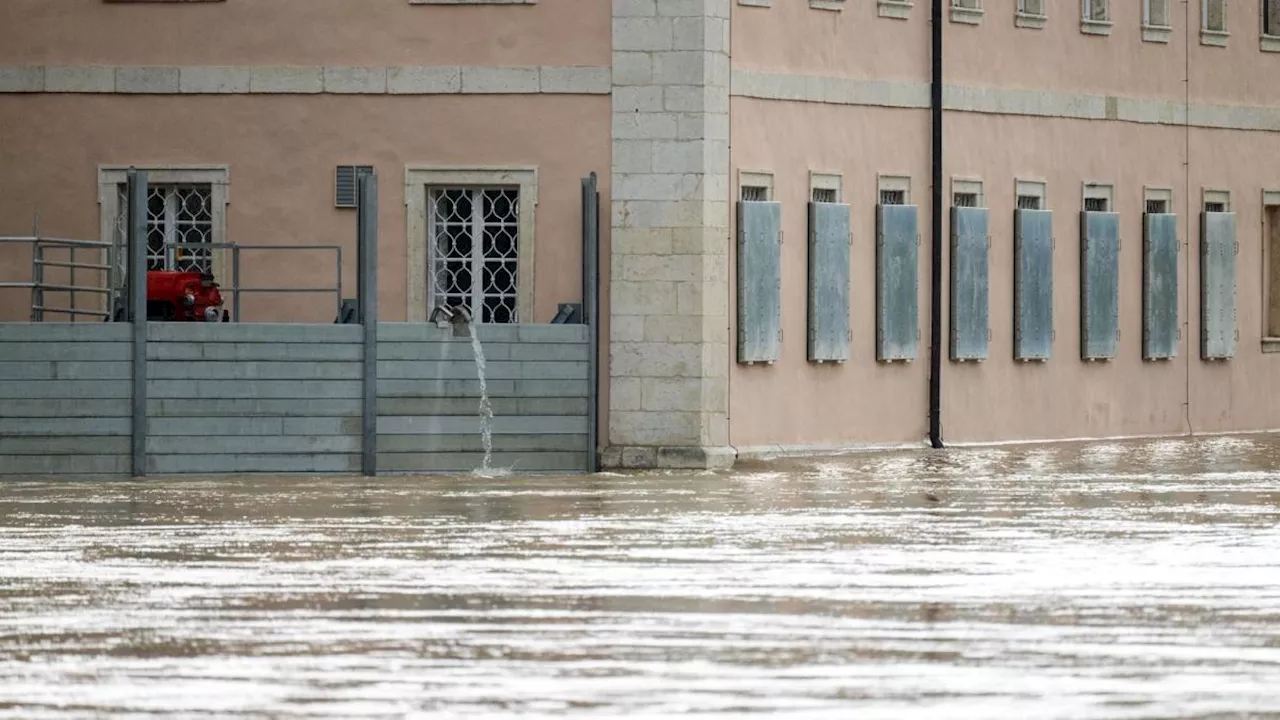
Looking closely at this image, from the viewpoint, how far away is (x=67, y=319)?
27812 millimetres

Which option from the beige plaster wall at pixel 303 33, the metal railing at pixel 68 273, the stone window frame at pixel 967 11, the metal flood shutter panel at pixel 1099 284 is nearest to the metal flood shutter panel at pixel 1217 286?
the metal flood shutter panel at pixel 1099 284

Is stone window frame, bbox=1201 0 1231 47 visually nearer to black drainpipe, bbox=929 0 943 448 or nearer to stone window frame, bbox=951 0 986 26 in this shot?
stone window frame, bbox=951 0 986 26

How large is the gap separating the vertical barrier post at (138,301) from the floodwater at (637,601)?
0.86m

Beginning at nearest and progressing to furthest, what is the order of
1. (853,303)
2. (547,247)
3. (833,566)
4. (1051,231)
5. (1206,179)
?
(833,566), (547,247), (853,303), (1051,231), (1206,179)

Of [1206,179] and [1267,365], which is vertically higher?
[1206,179]

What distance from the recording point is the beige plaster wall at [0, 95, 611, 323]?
27.6 metres

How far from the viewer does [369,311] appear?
25.8 metres

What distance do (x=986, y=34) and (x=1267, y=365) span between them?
23.1 ft

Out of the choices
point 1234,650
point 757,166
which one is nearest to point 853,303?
point 757,166

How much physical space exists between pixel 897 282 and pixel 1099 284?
384 cm

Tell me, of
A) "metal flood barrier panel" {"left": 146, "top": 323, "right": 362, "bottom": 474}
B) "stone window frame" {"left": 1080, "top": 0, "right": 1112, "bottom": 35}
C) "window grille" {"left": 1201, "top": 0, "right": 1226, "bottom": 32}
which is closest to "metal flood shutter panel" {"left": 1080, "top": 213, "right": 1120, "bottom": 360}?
"stone window frame" {"left": 1080, "top": 0, "right": 1112, "bottom": 35}

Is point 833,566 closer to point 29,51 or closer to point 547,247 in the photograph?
point 547,247

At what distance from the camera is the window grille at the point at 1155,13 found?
34.6 m

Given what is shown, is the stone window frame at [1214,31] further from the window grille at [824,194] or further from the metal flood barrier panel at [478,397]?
the metal flood barrier panel at [478,397]
